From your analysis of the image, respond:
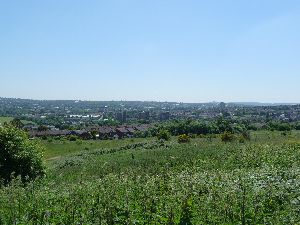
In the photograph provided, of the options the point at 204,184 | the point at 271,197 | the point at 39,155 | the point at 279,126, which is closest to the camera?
the point at 271,197

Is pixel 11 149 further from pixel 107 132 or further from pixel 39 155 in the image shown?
pixel 107 132

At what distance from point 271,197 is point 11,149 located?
14.5 metres

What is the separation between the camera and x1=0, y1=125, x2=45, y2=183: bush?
19.5m

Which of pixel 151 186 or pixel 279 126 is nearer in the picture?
pixel 151 186

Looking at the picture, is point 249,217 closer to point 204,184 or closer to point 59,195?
point 204,184

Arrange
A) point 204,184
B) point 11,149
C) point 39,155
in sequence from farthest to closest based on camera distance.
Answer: point 39,155
point 11,149
point 204,184

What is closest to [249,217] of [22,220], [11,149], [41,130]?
[22,220]

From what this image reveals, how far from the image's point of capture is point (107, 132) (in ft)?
323

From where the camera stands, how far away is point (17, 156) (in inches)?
768

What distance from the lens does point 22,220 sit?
8.37 meters

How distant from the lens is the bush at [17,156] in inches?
770

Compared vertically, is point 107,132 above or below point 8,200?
below

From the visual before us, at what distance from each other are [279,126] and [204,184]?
71.8m

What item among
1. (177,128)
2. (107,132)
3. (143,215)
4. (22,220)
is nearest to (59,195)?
(22,220)
